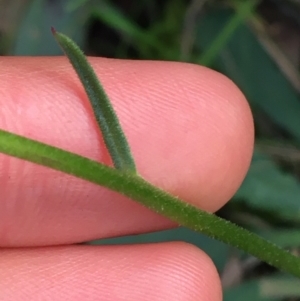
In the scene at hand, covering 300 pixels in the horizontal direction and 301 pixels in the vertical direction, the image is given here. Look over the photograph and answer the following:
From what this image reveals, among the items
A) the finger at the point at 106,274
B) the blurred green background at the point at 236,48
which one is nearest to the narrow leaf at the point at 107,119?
the finger at the point at 106,274

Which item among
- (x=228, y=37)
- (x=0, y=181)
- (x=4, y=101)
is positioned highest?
(x=228, y=37)

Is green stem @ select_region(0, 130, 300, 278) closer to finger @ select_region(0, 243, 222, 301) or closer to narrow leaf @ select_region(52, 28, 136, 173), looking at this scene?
narrow leaf @ select_region(52, 28, 136, 173)

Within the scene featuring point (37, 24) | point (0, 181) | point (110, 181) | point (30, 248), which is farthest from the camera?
point (37, 24)

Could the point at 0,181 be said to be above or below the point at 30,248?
above

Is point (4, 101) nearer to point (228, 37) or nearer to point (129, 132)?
point (129, 132)

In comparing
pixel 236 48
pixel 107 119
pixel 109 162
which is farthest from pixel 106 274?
pixel 236 48

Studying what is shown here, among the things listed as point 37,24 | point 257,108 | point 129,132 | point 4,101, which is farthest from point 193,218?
point 37,24
